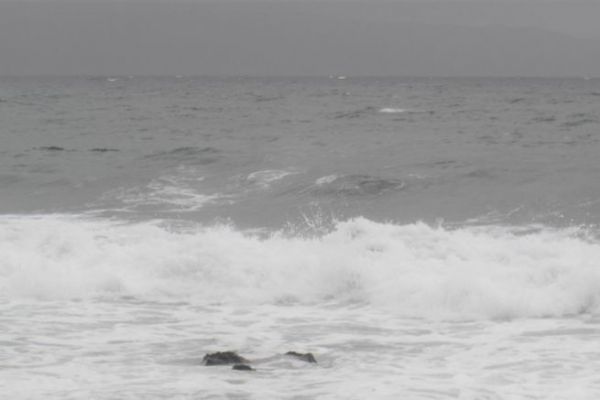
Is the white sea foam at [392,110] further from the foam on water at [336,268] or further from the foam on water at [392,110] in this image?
the foam on water at [336,268]

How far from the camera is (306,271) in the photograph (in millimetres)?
13375

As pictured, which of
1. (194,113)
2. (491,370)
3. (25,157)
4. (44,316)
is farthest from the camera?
(194,113)

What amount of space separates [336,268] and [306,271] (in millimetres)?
466

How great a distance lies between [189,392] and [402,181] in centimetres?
1359

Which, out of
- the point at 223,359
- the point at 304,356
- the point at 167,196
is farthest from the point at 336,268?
the point at 167,196

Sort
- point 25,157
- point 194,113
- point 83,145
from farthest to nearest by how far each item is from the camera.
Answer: point 194,113, point 83,145, point 25,157

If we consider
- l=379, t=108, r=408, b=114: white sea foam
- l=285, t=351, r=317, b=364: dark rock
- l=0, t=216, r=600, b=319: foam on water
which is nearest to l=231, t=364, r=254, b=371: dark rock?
l=285, t=351, r=317, b=364: dark rock

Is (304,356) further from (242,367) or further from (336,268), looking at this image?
(336,268)

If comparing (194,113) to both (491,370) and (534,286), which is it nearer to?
(534,286)

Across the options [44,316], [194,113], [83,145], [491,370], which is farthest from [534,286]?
[194,113]

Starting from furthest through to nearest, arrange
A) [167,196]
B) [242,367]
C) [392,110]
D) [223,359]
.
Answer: [392,110]
[167,196]
[223,359]
[242,367]

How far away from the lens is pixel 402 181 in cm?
2120

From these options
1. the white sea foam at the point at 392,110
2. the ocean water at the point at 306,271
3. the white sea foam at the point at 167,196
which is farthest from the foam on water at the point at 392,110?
the white sea foam at the point at 167,196

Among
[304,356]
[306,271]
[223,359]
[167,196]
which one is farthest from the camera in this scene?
[167,196]
